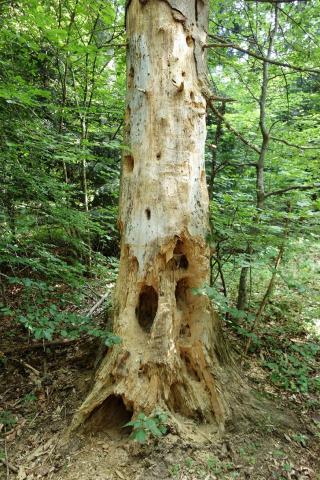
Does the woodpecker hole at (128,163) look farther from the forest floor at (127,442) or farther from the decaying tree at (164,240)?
the forest floor at (127,442)

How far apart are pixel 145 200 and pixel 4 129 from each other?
75.3 inches

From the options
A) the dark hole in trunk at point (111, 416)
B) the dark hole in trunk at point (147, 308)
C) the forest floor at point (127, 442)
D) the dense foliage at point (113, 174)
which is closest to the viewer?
the forest floor at point (127, 442)

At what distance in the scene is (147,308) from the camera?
3.42 meters

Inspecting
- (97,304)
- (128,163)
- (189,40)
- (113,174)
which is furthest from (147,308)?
(113,174)

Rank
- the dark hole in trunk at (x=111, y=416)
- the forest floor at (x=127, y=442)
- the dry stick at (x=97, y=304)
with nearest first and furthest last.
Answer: the forest floor at (x=127, y=442), the dark hole in trunk at (x=111, y=416), the dry stick at (x=97, y=304)

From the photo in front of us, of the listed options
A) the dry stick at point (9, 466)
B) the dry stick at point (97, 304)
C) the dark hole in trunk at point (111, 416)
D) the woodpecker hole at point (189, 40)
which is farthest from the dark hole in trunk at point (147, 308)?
the woodpecker hole at point (189, 40)

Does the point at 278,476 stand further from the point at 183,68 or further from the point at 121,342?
the point at 183,68

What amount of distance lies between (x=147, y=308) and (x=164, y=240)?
74cm

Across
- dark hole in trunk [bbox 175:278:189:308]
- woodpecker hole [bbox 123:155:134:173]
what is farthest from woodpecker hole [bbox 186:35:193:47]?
dark hole in trunk [bbox 175:278:189:308]

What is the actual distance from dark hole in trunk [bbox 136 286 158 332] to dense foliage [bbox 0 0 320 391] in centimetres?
48

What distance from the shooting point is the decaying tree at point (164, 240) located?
3055 mm

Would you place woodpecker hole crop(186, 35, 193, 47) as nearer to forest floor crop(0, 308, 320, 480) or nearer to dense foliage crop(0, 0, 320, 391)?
dense foliage crop(0, 0, 320, 391)

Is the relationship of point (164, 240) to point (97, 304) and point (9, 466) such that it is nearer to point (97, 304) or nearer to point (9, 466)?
point (9, 466)

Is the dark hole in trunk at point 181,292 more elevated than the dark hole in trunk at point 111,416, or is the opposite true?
the dark hole in trunk at point 181,292
